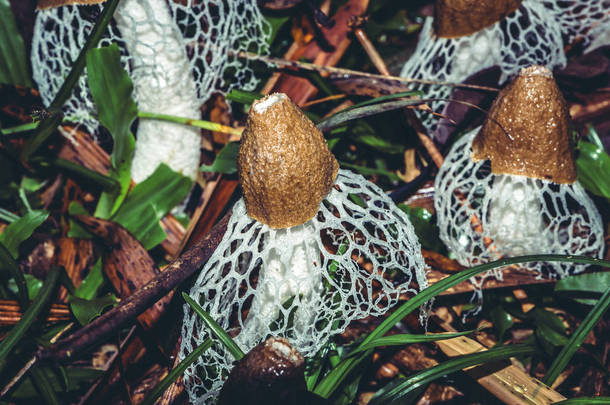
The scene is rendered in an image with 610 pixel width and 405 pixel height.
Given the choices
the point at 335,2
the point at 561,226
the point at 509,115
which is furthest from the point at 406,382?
the point at 335,2

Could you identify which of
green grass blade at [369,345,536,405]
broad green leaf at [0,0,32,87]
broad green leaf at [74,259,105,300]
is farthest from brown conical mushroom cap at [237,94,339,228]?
broad green leaf at [0,0,32,87]

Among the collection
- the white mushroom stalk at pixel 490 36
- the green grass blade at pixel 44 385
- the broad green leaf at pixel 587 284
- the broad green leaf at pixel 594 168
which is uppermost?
the white mushroom stalk at pixel 490 36

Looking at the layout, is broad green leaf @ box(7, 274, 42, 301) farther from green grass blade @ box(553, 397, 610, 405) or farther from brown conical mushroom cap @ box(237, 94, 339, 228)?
green grass blade @ box(553, 397, 610, 405)

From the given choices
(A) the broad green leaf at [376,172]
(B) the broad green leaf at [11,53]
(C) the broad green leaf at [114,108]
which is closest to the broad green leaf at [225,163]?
(C) the broad green leaf at [114,108]

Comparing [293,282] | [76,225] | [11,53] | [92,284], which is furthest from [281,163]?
[11,53]

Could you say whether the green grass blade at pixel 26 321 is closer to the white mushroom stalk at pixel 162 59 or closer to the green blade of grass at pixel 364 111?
the white mushroom stalk at pixel 162 59

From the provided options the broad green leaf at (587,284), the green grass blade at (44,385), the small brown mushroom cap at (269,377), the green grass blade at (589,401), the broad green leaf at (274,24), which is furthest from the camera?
the broad green leaf at (274,24)

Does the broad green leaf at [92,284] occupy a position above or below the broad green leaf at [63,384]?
above

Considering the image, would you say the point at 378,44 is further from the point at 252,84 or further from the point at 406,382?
the point at 406,382
